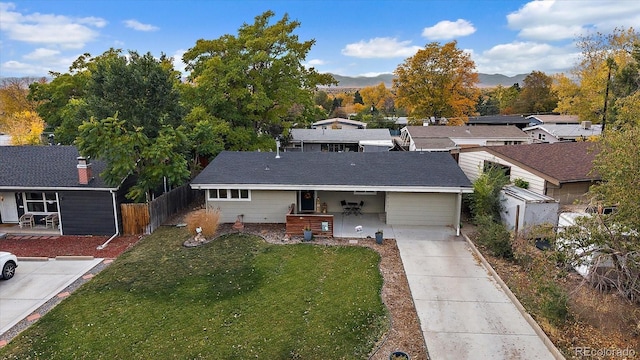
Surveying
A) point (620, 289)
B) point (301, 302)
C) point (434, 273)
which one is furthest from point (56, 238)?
point (620, 289)

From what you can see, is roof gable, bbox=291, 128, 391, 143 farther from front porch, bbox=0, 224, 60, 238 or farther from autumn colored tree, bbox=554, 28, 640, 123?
front porch, bbox=0, 224, 60, 238

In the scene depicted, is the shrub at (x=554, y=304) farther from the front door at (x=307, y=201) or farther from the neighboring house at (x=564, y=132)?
the neighboring house at (x=564, y=132)

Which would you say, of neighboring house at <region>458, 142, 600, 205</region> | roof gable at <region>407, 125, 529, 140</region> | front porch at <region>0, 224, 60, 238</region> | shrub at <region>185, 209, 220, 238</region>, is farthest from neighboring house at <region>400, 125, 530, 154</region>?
front porch at <region>0, 224, 60, 238</region>

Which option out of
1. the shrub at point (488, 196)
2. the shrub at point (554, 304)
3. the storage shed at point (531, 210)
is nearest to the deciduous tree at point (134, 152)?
the shrub at point (488, 196)

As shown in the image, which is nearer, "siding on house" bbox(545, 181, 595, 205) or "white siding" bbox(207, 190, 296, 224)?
"siding on house" bbox(545, 181, 595, 205)

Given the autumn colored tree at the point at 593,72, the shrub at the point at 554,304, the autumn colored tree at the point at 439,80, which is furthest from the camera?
the autumn colored tree at the point at 439,80

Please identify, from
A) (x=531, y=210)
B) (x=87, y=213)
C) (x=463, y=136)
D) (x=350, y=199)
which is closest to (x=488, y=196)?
(x=531, y=210)

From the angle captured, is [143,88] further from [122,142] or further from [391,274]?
[391,274]
